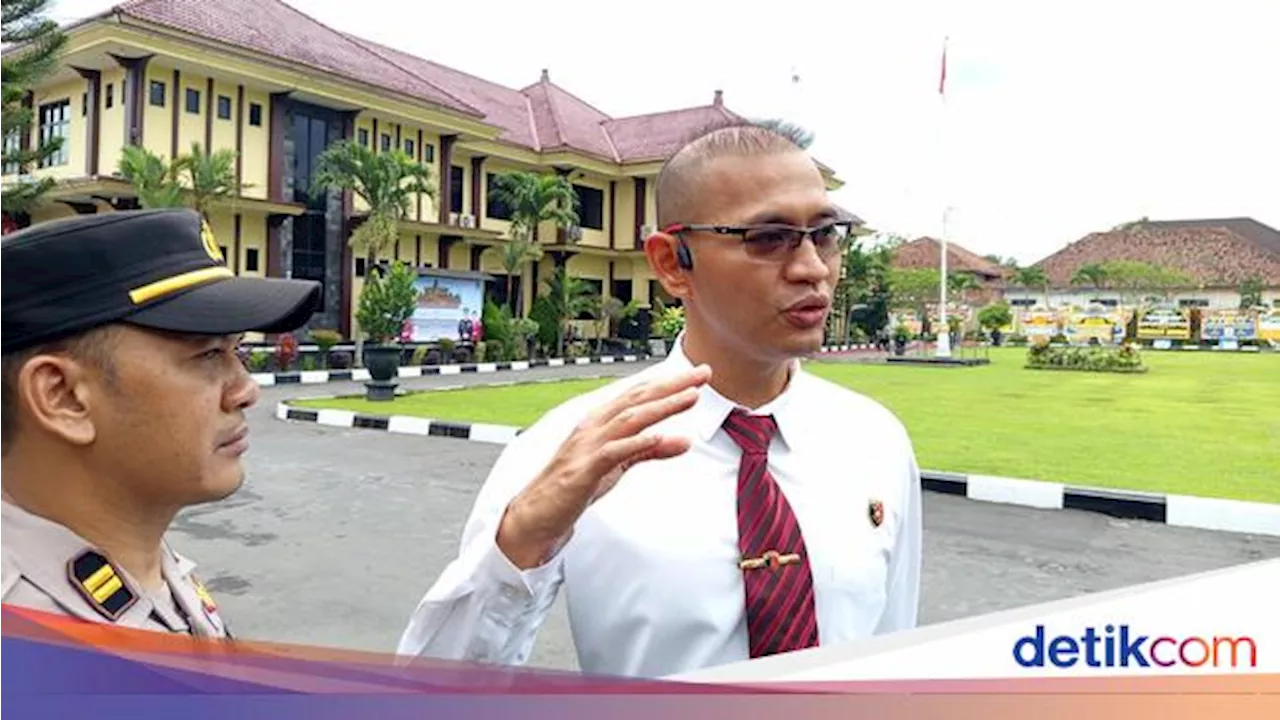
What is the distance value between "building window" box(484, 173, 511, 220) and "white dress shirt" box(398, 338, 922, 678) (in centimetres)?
2490

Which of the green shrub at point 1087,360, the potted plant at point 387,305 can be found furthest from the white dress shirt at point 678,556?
the green shrub at point 1087,360

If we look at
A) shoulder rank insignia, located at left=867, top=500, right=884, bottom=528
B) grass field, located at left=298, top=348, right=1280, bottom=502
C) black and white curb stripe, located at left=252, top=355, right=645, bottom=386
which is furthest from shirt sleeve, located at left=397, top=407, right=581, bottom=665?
black and white curb stripe, located at left=252, top=355, right=645, bottom=386

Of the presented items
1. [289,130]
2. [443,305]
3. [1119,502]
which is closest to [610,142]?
[443,305]

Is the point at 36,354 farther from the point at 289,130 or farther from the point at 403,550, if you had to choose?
the point at 289,130

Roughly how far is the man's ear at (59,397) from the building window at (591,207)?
27842 mm

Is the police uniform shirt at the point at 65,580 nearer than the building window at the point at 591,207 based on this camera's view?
Yes

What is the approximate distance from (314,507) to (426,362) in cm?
1466

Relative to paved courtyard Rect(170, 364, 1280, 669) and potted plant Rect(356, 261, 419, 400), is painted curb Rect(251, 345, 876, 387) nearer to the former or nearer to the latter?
potted plant Rect(356, 261, 419, 400)

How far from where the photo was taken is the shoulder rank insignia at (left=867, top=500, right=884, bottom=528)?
1487 mm

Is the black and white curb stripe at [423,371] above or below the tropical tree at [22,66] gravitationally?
below

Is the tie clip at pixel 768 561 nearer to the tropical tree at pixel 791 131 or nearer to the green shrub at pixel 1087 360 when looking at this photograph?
the tropical tree at pixel 791 131

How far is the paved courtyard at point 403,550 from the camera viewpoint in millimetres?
3871

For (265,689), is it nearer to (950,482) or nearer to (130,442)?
(130,442)

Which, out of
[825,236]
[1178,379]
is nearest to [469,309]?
[1178,379]
